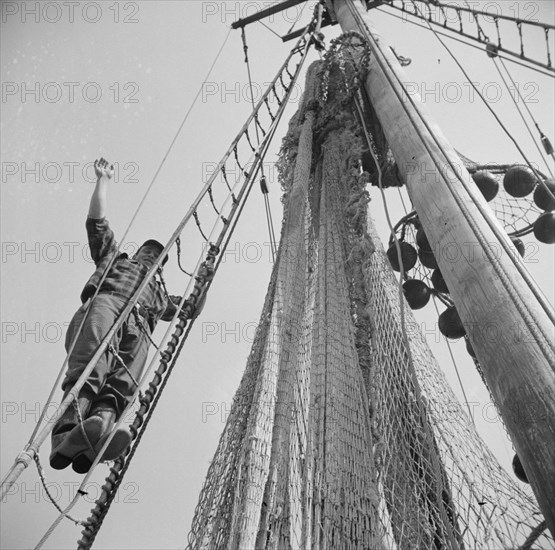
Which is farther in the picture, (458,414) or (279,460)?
(458,414)

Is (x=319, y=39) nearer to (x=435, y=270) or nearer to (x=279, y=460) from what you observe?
(x=435, y=270)

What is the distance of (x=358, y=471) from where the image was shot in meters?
1.88

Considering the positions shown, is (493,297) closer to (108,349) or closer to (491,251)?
(491,251)

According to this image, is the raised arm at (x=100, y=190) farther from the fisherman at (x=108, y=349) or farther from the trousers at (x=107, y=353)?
the trousers at (x=107, y=353)

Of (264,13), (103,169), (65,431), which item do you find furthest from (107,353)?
(264,13)

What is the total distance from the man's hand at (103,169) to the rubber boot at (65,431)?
1366 mm

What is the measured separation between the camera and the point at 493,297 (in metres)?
1.61

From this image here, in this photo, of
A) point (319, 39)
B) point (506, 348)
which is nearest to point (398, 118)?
point (506, 348)

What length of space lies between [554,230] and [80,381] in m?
3.82

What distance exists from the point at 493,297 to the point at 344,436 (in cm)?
80

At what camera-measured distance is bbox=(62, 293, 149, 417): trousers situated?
2.51 m

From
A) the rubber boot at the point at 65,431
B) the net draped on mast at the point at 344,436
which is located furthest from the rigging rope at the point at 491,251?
the rubber boot at the point at 65,431

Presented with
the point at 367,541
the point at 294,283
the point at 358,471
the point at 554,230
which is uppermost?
the point at 554,230

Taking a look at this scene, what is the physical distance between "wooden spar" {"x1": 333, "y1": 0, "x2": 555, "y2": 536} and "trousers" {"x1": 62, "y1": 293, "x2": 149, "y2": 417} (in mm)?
1716
